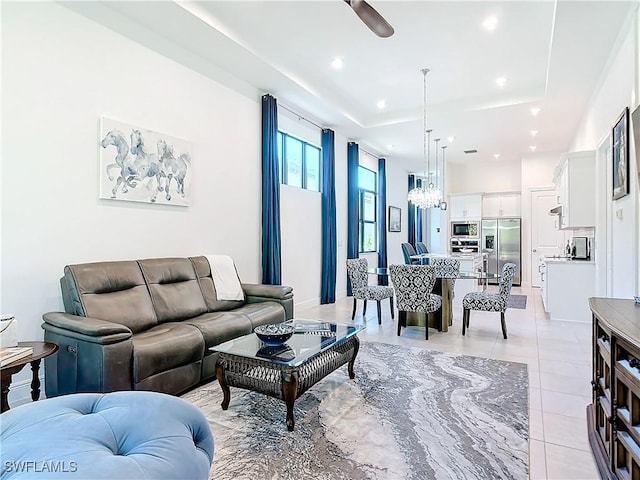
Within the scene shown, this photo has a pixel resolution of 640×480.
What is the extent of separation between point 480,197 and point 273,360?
29.3 feet

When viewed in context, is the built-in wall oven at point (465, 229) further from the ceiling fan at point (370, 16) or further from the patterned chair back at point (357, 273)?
the ceiling fan at point (370, 16)

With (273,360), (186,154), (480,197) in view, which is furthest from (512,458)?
(480,197)

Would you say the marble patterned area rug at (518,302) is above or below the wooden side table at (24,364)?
below

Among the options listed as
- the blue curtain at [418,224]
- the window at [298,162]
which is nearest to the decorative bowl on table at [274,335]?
the window at [298,162]

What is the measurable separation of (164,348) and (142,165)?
189 centimetres

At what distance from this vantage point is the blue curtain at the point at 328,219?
6.68 metres

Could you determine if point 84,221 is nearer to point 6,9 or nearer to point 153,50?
point 6,9

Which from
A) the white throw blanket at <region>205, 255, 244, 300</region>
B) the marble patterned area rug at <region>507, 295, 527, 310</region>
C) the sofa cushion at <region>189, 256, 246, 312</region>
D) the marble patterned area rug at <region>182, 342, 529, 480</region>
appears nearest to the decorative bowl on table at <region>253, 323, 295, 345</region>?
the marble patterned area rug at <region>182, 342, 529, 480</region>

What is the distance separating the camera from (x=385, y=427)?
237 cm

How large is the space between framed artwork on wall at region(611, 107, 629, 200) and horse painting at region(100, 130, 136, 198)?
A: 14.8 feet

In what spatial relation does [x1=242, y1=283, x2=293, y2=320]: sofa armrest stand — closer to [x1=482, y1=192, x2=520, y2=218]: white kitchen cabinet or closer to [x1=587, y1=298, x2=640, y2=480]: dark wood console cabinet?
[x1=587, y1=298, x2=640, y2=480]: dark wood console cabinet

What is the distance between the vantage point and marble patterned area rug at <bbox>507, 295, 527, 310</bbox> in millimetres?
→ 6449

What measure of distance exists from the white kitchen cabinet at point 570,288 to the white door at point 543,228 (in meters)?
3.67

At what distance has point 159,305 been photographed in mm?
3305
